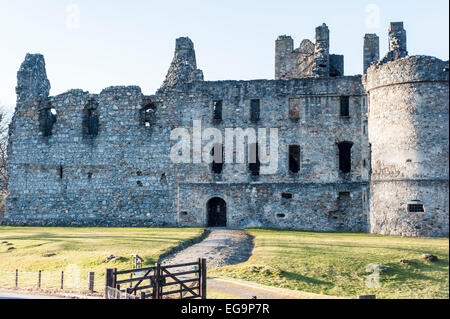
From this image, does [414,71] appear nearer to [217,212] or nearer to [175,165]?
[217,212]

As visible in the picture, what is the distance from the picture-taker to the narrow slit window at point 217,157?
31922mm

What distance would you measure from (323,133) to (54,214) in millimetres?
17392

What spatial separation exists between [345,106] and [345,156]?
292 cm

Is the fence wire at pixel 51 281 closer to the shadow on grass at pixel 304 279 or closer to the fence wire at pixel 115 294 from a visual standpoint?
the fence wire at pixel 115 294

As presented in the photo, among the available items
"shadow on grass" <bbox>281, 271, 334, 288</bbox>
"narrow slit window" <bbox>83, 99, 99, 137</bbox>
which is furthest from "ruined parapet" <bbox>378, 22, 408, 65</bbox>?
"narrow slit window" <bbox>83, 99, 99, 137</bbox>

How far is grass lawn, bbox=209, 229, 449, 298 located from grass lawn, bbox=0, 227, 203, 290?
4.22 m

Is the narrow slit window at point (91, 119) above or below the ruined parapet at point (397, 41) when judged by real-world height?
below

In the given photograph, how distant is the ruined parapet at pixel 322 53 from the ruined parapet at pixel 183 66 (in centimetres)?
751

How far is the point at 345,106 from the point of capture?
102 feet

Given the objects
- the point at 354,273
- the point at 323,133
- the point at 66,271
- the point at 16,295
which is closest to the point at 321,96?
the point at 323,133

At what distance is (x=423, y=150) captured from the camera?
25469 millimetres

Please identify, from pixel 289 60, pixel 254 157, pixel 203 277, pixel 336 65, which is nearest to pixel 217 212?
pixel 254 157

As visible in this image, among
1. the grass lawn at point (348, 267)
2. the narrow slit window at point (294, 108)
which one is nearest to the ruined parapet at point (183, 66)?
the narrow slit window at point (294, 108)

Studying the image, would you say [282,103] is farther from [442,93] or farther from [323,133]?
[442,93]
